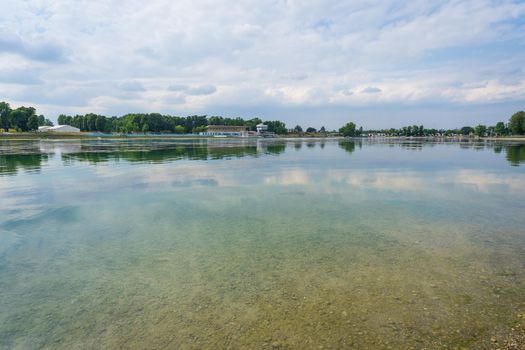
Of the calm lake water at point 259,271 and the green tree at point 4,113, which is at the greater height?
the green tree at point 4,113

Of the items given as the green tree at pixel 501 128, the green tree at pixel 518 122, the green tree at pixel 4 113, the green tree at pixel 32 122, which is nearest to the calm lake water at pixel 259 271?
the green tree at pixel 32 122

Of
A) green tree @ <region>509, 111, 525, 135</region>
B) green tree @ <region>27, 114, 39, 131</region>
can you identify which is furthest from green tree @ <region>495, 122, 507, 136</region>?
green tree @ <region>27, 114, 39, 131</region>

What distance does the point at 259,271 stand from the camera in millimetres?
8102

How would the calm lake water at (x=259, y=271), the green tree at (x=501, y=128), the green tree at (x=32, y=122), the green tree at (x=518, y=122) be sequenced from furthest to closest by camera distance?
the green tree at (x=501, y=128)
the green tree at (x=518, y=122)
the green tree at (x=32, y=122)
the calm lake water at (x=259, y=271)

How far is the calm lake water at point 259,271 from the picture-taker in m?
5.70

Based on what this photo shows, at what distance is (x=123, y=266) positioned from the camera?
8516 millimetres

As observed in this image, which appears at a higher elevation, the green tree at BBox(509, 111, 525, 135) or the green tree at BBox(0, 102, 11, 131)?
the green tree at BBox(0, 102, 11, 131)

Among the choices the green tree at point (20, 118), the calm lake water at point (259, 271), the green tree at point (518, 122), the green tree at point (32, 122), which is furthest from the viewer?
the green tree at point (518, 122)

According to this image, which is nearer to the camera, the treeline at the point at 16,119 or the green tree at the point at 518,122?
the treeline at the point at 16,119

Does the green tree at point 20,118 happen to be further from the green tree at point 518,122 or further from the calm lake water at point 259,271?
the green tree at point 518,122

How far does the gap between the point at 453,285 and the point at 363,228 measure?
4.50 metres

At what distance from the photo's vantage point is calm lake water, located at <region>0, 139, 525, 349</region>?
225 inches

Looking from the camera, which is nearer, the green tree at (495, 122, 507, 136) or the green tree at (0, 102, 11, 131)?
the green tree at (0, 102, 11, 131)

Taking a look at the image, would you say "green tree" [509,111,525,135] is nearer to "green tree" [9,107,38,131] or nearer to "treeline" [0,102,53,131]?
"treeline" [0,102,53,131]
